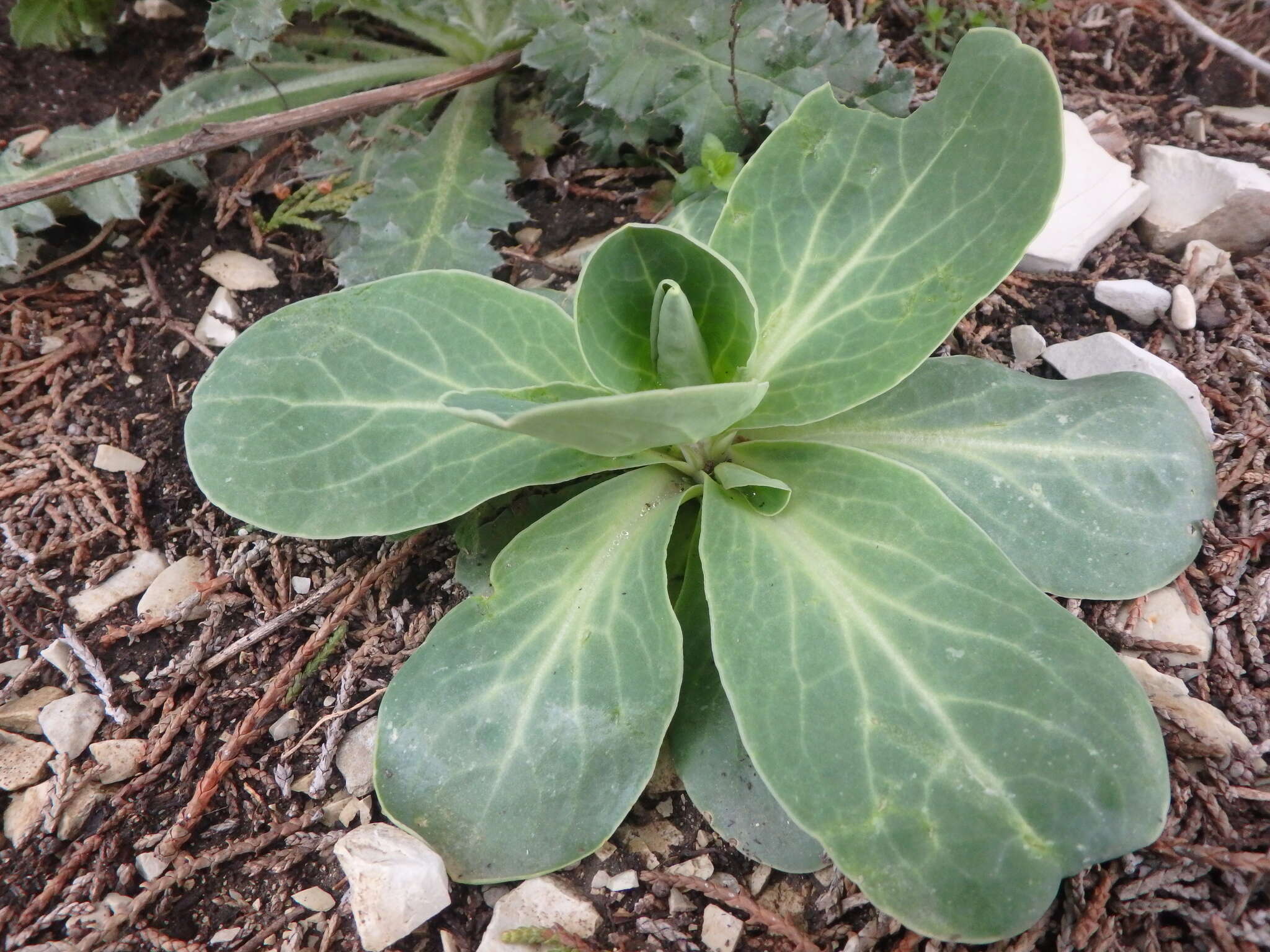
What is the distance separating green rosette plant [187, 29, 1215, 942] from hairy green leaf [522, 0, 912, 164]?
0.62m

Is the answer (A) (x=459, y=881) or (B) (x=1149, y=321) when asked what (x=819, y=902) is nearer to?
(A) (x=459, y=881)

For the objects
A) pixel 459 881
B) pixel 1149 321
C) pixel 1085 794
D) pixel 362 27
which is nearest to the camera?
pixel 1085 794

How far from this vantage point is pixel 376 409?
1848 mm

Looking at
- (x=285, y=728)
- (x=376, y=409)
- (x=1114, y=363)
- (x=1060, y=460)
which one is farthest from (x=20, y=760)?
(x=1114, y=363)

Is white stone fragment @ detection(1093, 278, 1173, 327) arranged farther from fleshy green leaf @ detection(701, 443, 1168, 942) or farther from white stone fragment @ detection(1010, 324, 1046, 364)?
fleshy green leaf @ detection(701, 443, 1168, 942)

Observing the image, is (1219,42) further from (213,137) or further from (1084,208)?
(213,137)

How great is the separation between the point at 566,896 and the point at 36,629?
1.41 meters

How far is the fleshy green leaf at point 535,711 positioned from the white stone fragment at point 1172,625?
39.7 inches

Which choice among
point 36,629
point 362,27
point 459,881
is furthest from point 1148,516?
point 362,27

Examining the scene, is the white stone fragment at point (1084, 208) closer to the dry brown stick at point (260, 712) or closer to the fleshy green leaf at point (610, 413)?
the fleshy green leaf at point (610, 413)

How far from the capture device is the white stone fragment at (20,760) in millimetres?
1828

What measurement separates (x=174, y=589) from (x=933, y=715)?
173cm

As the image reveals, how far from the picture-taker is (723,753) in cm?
170

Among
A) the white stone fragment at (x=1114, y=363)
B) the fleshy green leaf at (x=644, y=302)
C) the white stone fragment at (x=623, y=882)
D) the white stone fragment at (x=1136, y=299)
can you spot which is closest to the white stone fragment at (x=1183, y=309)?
the white stone fragment at (x=1136, y=299)
